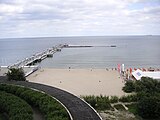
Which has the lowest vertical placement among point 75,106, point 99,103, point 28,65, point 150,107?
point 28,65

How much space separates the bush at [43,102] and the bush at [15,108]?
45.9 inches

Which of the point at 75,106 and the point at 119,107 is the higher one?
the point at 75,106

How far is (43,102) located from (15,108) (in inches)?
90.2

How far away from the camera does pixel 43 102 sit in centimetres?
1727

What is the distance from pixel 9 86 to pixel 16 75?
18.4 ft

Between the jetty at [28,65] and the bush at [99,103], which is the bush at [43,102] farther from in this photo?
the jetty at [28,65]

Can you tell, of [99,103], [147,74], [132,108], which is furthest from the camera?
[147,74]

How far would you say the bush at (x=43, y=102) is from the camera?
48.7 ft

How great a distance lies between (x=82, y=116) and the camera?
14852mm

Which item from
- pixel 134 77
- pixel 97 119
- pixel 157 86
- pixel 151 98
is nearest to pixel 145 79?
pixel 157 86

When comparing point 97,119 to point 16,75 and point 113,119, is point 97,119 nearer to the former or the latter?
point 113,119

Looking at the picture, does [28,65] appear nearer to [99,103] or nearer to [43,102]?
[99,103]

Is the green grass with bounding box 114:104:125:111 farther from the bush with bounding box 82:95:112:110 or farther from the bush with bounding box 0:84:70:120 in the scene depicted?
the bush with bounding box 0:84:70:120

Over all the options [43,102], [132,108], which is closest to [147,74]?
[132,108]
